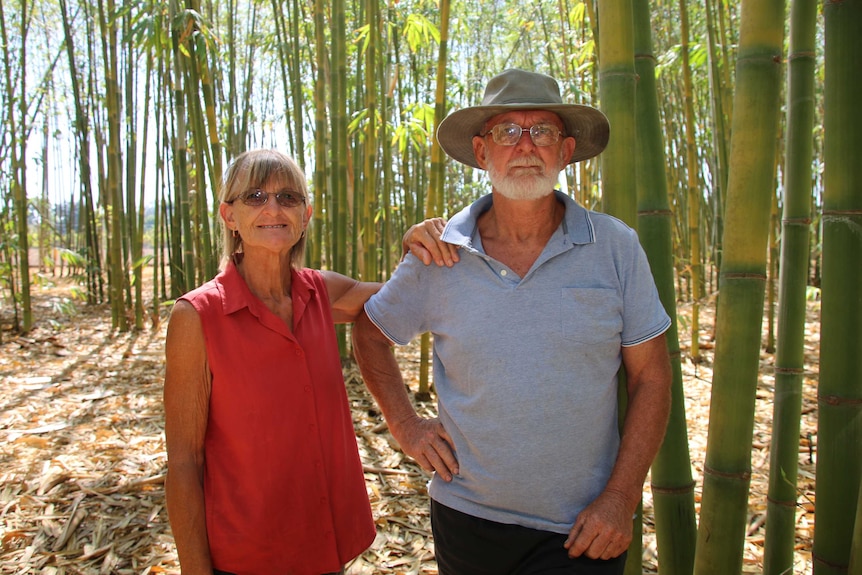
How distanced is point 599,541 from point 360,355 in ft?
1.99

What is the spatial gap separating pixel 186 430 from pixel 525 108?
0.87 m

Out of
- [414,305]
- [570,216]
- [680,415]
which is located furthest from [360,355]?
[680,415]

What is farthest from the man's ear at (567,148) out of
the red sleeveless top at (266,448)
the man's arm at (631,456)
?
the red sleeveless top at (266,448)

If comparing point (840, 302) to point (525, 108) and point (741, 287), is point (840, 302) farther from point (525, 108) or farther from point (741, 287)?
point (525, 108)

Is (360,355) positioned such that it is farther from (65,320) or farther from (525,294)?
(65,320)

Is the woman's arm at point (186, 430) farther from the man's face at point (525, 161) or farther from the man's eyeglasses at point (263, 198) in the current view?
the man's face at point (525, 161)

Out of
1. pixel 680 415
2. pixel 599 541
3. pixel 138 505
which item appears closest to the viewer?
pixel 599 541

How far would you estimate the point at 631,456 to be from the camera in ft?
4.14

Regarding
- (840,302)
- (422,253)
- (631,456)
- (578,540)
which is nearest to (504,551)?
(578,540)

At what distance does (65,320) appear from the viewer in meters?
6.31

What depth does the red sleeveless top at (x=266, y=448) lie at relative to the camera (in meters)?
1.25

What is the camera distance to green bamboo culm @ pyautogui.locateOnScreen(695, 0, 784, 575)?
4.11 ft

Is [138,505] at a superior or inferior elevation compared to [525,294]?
inferior

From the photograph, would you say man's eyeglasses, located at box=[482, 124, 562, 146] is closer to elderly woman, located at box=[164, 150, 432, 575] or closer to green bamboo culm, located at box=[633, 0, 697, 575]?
green bamboo culm, located at box=[633, 0, 697, 575]
